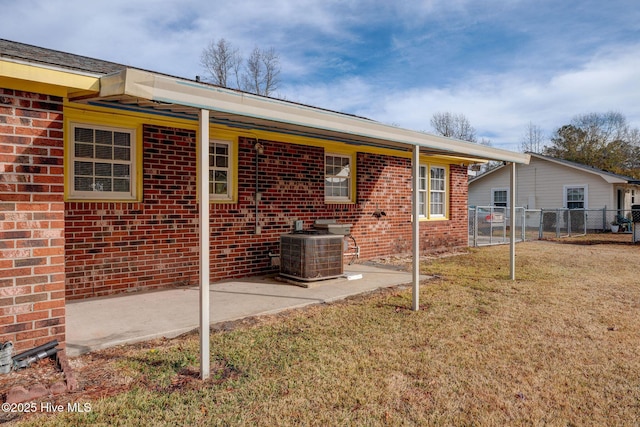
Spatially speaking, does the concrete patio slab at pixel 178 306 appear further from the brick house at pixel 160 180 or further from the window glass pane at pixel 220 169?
the window glass pane at pixel 220 169

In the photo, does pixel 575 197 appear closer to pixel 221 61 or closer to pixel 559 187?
pixel 559 187

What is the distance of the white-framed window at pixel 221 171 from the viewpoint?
665cm

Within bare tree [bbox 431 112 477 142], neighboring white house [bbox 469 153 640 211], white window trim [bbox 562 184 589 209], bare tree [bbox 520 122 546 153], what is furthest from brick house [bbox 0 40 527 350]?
bare tree [bbox 520 122 546 153]

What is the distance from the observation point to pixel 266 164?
7273 millimetres

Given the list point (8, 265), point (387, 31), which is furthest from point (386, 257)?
point (387, 31)

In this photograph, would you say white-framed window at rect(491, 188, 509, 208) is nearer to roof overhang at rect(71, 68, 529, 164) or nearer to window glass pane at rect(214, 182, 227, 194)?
roof overhang at rect(71, 68, 529, 164)

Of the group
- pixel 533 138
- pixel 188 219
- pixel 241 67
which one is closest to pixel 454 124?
pixel 533 138

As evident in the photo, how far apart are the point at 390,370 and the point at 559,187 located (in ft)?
75.7

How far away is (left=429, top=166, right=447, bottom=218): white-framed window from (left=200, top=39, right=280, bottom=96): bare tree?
50.8 ft

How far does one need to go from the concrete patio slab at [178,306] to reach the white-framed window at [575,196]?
19.2 m

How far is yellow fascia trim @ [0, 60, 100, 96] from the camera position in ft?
10.1

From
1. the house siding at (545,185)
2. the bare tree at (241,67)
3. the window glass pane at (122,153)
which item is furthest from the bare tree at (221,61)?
the window glass pane at (122,153)

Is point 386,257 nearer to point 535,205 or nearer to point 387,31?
point 387,31

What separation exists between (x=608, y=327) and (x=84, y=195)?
698cm
